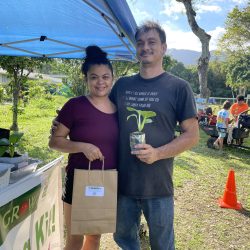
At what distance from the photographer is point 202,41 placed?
46.3 feet

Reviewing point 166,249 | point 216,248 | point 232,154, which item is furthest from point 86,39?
point 232,154

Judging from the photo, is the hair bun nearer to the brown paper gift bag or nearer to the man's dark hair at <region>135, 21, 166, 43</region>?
the man's dark hair at <region>135, 21, 166, 43</region>

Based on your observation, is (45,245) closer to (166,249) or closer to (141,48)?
(166,249)

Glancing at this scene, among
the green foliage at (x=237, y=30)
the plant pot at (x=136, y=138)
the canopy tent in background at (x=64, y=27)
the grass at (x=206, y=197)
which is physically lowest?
the grass at (x=206, y=197)

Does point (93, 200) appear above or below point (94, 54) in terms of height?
below

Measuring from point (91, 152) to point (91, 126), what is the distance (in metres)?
0.19

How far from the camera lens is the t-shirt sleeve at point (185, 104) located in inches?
83.1

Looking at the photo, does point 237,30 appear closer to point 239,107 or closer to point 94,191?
point 239,107

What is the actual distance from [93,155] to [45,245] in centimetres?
84

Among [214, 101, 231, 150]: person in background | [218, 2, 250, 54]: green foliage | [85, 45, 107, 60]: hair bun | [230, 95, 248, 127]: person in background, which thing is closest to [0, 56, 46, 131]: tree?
[214, 101, 231, 150]: person in background

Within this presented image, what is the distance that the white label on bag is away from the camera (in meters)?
2.07

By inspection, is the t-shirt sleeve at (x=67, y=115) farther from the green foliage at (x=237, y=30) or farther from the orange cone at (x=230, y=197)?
the green foliage at (x=237, y=30)

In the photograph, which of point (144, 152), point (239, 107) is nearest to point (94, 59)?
point (144, 152)

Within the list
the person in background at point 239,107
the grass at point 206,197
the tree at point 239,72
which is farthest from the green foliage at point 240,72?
the grass at point 206,197
